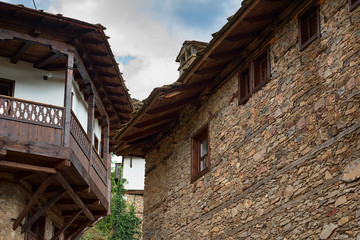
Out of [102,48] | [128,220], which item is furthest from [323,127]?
[128,220]

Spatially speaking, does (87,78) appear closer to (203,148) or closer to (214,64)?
(203,148)

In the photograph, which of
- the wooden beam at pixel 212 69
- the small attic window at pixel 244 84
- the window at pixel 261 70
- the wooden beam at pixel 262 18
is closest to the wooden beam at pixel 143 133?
the wooden beam at pixel 212 69

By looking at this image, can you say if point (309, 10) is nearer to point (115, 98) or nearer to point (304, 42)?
point (304, 42)

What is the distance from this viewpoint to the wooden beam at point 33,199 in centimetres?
1195

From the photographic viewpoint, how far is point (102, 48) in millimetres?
13453

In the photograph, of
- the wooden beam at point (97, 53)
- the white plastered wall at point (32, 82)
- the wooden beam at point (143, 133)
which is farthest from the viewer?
the wooden beam at point (143, 133)

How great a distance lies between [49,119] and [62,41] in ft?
6.23

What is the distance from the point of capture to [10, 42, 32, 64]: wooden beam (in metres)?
12.8

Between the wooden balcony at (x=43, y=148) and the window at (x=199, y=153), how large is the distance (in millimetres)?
2366

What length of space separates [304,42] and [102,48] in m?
5.51

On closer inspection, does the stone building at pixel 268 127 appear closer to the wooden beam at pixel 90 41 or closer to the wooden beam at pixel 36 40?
the wooden beam at pixel 90 41

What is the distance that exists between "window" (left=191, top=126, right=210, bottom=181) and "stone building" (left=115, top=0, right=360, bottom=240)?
26 millimetres

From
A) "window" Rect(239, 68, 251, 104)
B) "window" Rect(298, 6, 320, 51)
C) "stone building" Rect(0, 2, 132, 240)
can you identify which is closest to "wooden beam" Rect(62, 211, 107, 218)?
"stone building" Rect(0, 2, 132, 240)

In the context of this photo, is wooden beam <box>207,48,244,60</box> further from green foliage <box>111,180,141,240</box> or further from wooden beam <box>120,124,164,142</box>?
green foliage <box>111,180,141,240</box>
